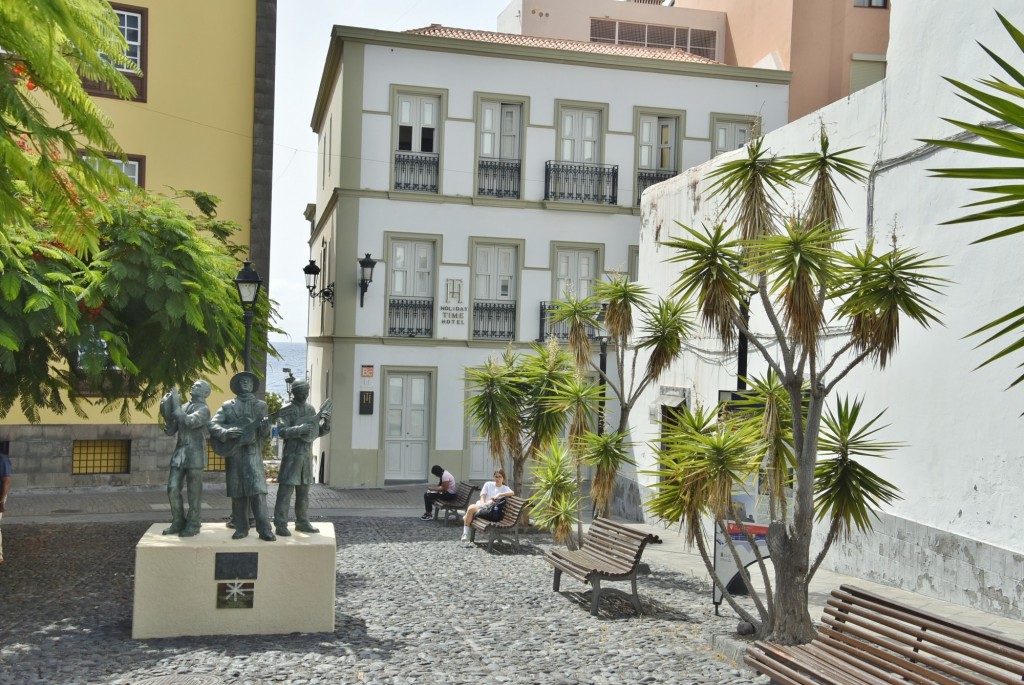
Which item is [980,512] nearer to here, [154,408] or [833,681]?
[833,681]

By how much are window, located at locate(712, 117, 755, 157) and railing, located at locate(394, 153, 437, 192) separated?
→ 22.7 feet

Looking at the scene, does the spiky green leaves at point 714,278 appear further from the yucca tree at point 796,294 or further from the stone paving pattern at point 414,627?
the stone paving pattern at point 414,627

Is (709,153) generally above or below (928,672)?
above

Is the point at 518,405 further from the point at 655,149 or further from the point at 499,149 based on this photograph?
the point at 655,149

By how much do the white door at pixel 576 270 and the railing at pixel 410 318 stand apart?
3.09m

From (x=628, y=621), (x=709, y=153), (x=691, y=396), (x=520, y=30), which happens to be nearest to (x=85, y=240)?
(x=628, y=621)

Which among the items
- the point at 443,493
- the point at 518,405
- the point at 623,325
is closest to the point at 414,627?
the point at 623,325

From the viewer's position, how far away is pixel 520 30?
34.3 m

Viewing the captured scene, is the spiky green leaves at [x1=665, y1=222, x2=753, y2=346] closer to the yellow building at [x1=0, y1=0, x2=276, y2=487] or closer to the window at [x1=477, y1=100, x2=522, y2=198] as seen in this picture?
the yellow building at [x1=0, y1=0, x2=276, y2=487]

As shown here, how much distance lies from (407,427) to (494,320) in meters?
3.18

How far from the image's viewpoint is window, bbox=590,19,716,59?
33.8 metres

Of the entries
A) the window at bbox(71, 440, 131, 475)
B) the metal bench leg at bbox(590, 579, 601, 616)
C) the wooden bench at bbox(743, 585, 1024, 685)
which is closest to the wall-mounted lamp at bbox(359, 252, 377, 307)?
the window at bbox(71, 440, 131, 475)

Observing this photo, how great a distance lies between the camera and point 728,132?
26.8m

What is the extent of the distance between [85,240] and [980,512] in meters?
8.42
